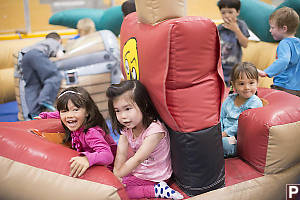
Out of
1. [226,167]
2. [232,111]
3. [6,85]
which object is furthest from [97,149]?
[6,85]

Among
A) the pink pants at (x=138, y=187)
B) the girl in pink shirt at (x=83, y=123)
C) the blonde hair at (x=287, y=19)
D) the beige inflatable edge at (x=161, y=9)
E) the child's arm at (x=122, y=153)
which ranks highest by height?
the beige inflatable edge at (x=161, y=9)

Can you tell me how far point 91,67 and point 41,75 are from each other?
415 mm

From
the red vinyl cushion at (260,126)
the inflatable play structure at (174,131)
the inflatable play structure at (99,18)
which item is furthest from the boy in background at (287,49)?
the inflatable play structure at (99,18)

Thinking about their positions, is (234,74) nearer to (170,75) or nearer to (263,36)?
(170,75)

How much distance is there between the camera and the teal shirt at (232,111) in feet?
5.42

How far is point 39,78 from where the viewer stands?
2738 mm

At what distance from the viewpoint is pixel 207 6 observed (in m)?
5.95

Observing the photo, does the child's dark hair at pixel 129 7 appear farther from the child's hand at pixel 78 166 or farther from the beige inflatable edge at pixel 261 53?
the child's hand at pixel 78 166

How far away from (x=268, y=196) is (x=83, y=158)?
0.83 metres

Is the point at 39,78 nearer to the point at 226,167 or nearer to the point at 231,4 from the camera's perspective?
the point at 231,4

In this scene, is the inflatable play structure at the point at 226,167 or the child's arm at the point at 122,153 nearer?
the inflatable play structure at the point at 226,167

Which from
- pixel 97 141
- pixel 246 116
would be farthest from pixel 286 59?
pixel 97 141

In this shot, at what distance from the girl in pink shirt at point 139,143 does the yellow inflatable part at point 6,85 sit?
2.41 m

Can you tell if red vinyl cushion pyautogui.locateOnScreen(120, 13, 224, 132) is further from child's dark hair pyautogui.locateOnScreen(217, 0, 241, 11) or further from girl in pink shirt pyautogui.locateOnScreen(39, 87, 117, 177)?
child's dark hair pyautogui.locateOnScreen(217, 0, 241, 11)
